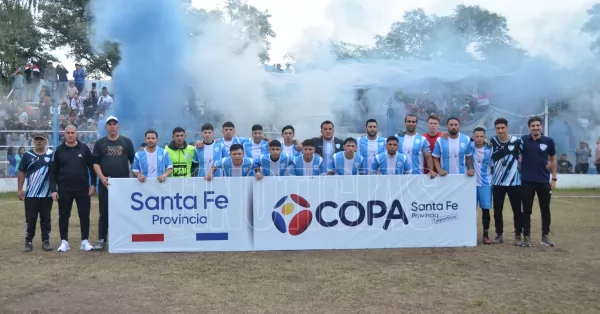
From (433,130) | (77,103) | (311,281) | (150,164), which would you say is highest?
(77,103)

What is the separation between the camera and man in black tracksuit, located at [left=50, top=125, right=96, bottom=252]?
753 centimetres

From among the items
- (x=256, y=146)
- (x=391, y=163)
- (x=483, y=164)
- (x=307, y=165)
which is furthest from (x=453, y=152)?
(x=256, y=146)

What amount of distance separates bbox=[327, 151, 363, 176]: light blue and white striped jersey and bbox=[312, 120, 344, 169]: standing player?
68cm

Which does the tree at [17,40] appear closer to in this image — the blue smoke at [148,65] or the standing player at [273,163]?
the blue smoke at [148,65]

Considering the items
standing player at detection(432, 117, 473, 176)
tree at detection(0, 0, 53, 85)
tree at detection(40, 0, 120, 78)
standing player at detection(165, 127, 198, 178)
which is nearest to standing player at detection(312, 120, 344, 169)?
standing player at detection(432, 117, 473, 176)

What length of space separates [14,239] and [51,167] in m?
1.90

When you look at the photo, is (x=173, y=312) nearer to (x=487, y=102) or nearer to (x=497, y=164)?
(x=497, y=164)

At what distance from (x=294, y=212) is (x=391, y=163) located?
5.31 feet

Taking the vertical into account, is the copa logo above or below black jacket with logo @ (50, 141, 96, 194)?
below

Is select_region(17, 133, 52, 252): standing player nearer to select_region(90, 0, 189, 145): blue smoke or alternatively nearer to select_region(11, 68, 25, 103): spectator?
select_region(90, 0, 189, 145): blue smoke

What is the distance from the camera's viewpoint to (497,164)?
7.80m

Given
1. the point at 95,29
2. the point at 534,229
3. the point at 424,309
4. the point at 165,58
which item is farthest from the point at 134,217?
the point at 95,29

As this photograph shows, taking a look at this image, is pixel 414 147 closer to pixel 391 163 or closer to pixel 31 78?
pixel 391 163

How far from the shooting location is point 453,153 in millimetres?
7875
